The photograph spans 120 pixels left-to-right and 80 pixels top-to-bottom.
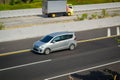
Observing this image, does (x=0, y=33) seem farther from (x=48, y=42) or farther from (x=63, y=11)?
(x=63, y=11)

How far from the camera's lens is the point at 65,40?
931 inches

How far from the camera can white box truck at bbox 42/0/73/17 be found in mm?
47062

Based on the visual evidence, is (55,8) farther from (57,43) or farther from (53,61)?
(53,61)

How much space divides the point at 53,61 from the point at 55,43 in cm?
272

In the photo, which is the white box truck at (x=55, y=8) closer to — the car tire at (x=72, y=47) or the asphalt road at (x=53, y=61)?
the asphalt road at (x=53, y=61)

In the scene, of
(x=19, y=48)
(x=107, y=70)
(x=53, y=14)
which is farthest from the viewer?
(x=53, y=14)

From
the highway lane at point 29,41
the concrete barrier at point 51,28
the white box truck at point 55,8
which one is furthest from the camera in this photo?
the white box truck at point 55,8

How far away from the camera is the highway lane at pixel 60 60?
58.8 feet

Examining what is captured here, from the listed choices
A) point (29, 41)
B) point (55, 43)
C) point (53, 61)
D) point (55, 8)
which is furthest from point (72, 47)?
point (55, 8)

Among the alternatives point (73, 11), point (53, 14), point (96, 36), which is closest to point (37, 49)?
point (96, 36)

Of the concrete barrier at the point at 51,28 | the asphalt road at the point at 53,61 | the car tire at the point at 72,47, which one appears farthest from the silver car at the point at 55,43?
the concrete barrier at the point at 51,28

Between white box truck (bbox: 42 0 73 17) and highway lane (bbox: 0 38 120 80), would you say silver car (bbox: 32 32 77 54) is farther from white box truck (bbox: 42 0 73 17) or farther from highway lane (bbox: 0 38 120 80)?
white box truck (bbox: 42 0 73 17)

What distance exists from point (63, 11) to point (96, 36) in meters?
19.9

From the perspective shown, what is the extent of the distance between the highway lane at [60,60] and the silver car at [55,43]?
43 cm
